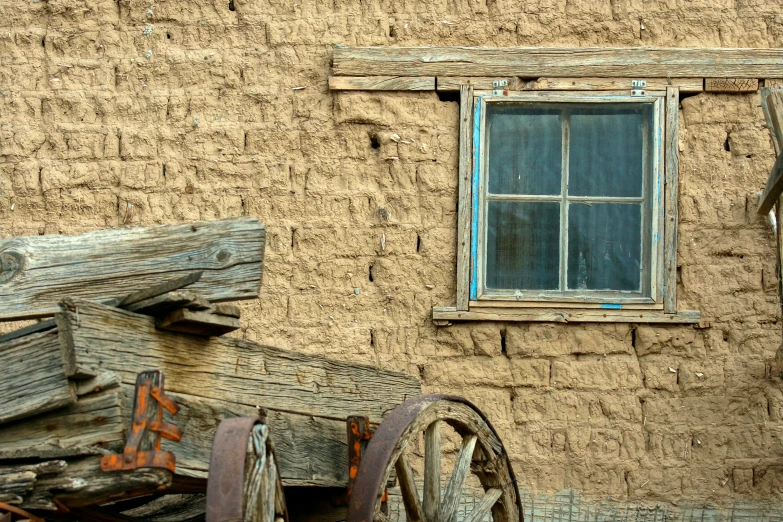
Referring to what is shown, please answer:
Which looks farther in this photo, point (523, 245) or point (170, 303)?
A: point (523, 245)

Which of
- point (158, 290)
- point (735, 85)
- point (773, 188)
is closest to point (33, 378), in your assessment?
point (158, 290)

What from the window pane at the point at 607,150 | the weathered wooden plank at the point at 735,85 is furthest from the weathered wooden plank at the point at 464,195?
the weathered wooden plank at the point at 735,85

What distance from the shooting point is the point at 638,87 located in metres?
6.48

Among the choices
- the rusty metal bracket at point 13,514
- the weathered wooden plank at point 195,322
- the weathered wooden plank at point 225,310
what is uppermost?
the weathered wooden plank at point 225,310

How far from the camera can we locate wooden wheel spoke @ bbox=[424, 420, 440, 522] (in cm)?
422

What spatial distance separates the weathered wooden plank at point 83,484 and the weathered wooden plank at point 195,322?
40 centimetres

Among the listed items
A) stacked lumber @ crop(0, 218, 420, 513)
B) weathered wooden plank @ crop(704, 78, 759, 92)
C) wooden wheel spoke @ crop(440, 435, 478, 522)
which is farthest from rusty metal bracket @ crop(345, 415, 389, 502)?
weathered wooden plank @ crop(704, 78, 759, 92)

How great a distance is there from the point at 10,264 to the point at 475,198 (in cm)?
360

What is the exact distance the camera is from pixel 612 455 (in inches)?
244

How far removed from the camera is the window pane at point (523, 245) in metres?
6.50

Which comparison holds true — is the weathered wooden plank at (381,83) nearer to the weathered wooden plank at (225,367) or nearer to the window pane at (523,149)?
the window pane at (523,149)

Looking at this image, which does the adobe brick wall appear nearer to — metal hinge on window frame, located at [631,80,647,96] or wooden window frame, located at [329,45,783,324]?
wooden window frame, located at [329,45,783,324]

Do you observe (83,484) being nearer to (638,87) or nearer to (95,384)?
(95,384)

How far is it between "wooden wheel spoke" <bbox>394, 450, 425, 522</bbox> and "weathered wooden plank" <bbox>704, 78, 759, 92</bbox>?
3314 millimetres
